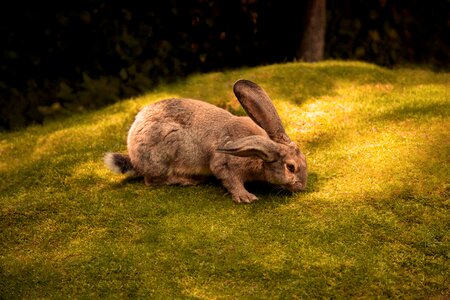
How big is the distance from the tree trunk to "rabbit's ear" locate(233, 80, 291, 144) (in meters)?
3.97

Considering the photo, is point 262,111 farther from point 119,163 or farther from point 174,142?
point 119,163

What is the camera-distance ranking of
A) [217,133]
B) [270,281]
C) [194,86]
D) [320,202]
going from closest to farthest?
[270,281], [320,202], [217,133], [194,86]

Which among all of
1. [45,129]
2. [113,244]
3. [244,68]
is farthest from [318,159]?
[45,129]

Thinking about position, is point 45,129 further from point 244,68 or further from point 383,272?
point 383,272

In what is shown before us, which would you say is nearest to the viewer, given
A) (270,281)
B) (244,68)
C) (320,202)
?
(270,281)

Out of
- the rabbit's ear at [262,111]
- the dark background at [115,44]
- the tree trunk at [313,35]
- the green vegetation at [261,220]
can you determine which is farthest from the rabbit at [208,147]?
the tree trunk at [313,35]

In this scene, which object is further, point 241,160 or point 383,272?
point 241,160

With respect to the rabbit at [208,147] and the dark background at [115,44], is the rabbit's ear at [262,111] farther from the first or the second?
the dark background at [115,44]

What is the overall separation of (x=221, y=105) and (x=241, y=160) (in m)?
→ 2.02

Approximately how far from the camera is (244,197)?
5152 mm

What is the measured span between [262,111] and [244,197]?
859 millimetres

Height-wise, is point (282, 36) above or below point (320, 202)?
above

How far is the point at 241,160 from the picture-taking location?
5273 millimetres

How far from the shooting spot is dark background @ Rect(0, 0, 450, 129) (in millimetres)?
8703
